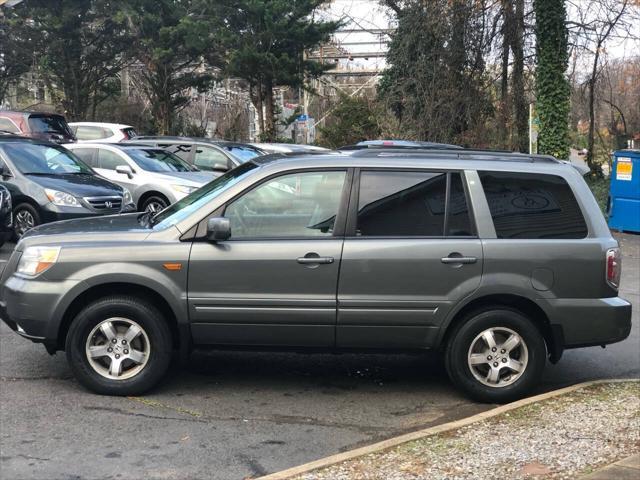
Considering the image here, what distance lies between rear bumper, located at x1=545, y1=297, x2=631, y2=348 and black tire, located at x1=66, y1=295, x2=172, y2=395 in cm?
275

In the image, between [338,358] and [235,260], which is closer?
[235,260]

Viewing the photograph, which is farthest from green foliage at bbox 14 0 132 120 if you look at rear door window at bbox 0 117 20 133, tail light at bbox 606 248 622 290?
tail light at bbox 606 248 622 290

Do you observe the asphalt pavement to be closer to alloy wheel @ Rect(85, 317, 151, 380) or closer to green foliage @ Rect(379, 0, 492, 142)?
alloy wheel @ Rect(85, 317, 151, 380)

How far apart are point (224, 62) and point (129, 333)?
87.6ft

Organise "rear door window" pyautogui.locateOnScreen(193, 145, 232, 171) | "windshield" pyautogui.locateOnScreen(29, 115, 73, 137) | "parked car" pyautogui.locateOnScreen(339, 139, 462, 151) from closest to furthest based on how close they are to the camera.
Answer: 1. "parked car" pyautogui.locateOnScreen(339, 139, 462, 151)
2. "rear door window" pyautogui.locateOnScreen(193, 145, 232, 171)
3. "windshield" pyautogui.locateOnScreen(29, 115, 73, 137)

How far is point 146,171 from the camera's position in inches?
528

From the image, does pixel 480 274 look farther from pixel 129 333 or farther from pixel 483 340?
pixel 129 333

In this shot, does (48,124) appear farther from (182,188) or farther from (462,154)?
(462,154)

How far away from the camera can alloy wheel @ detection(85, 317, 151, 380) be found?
17.1 feet

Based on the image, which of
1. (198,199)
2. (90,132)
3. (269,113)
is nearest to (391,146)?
(198,199)

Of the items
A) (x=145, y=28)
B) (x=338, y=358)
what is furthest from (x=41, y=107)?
(x=338, y=358)

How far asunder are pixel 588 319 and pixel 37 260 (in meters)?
3.94

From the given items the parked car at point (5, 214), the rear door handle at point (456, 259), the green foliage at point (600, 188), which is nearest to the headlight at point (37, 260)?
the rear door handle at point (456, 259)

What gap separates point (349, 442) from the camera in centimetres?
471
